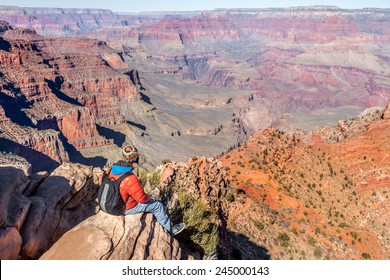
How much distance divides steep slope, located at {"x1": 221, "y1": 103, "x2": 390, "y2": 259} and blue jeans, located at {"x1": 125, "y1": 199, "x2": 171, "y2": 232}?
1100 cm

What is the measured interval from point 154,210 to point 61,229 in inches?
137

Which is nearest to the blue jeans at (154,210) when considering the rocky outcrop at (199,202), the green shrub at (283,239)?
the rocky outcrop at (199,202)

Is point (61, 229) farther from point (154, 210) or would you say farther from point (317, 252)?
point (317, 252)

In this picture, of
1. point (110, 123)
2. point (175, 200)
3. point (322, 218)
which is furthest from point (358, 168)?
point (110, 123)

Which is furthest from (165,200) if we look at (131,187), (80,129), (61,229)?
(80,129)

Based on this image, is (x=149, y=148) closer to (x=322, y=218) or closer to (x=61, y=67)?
(x=61, y=67)

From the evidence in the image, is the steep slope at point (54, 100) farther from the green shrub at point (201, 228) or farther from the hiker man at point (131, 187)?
the hiker man at point (131, 187)

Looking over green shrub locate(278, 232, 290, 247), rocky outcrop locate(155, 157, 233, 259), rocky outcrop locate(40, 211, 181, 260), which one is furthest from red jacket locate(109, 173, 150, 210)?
green shrub locate(278, 232, 290, 247)

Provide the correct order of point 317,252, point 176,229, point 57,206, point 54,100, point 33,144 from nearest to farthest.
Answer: point 176,229 → point 57,206 → point 317,252 → point 33,144 → point 54,100

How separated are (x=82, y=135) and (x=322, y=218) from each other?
279ft

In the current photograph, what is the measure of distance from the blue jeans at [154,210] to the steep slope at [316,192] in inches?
433

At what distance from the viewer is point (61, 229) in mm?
11617

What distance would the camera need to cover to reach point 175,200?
50.3ft
